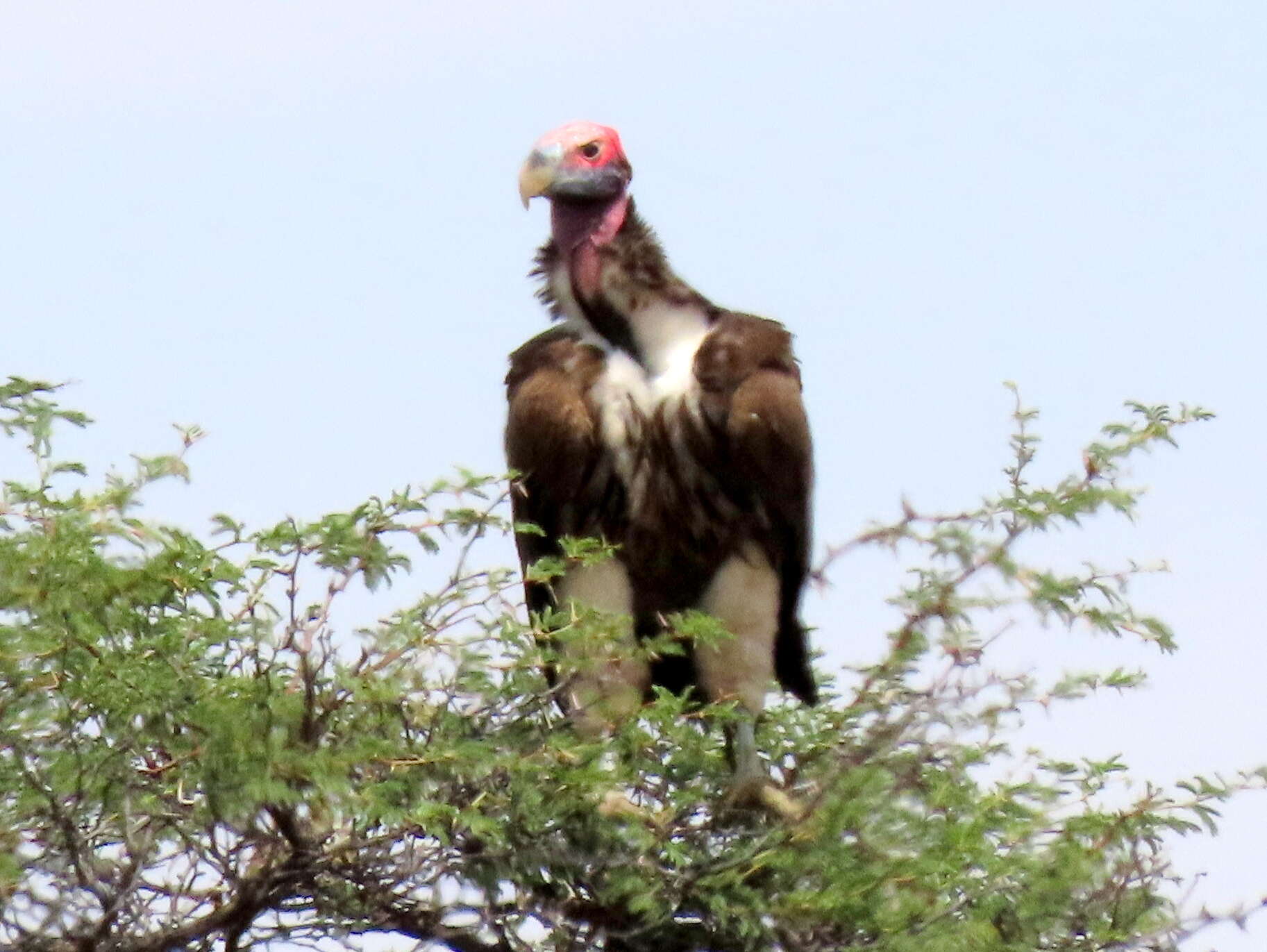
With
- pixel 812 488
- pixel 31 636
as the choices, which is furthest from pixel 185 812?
pixel 812 488

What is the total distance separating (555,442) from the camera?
5.42 metres

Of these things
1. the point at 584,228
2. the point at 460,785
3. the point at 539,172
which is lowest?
the point at 460,785

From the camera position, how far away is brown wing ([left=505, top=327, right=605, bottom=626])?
543 centimetres

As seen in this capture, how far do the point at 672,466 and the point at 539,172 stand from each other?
1.01m

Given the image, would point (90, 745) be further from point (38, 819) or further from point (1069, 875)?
point (1069, 875)

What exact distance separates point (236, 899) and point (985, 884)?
1.36 meters

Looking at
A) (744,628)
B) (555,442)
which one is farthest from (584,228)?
(744,628)

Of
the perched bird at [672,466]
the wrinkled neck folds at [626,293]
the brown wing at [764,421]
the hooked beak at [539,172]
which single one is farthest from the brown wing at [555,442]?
the hooked beak at [539,172]

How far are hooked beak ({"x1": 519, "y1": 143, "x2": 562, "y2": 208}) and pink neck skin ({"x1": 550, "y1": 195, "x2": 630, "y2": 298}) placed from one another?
0.22ft

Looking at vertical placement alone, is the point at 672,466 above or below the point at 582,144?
below

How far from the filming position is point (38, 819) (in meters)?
4.06

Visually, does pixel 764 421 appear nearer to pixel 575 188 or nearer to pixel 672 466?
pixel 672 466

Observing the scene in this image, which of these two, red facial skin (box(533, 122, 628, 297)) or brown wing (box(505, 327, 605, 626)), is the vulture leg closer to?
brown wing (box(505, 327, 605, 626))

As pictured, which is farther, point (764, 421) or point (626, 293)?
point (626, 293)
